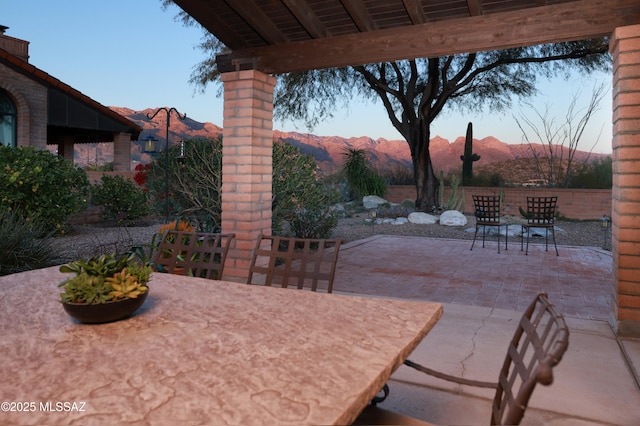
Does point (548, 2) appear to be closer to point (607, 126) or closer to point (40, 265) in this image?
point (40, 265)

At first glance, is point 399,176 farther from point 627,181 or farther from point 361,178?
point 627,181

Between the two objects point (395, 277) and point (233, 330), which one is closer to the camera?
point (233, 330)

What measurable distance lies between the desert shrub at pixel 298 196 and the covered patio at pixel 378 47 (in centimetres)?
184

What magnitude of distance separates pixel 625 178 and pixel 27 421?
370cm

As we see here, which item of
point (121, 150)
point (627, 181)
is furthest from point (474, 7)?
point (121, 150)

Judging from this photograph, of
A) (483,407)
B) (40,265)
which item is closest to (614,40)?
(483,407)

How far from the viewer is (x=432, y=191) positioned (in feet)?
43.7

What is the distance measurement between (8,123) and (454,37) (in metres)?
13.2

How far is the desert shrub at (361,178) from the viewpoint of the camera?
592 inches

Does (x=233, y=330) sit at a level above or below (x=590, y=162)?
below

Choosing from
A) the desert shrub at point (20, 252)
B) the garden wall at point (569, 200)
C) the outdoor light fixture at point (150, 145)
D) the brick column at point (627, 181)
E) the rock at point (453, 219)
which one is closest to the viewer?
the brick column at point (627, 181)

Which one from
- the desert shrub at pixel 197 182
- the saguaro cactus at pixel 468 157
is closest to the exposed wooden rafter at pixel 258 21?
the desert shrub at pixel 197 182

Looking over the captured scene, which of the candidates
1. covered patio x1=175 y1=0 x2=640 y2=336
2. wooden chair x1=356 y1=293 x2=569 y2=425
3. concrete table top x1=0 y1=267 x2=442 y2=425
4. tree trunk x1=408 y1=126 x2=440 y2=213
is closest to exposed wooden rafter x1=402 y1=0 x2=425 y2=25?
covered patio x1=175 y1=0 x2=640 y2=336
